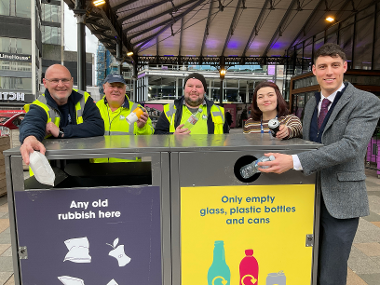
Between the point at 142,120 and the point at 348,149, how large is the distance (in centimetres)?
169

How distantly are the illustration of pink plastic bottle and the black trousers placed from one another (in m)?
0.41

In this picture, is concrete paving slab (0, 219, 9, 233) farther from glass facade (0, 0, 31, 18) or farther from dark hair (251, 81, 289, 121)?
glass facade (0, 0, 31, 18)

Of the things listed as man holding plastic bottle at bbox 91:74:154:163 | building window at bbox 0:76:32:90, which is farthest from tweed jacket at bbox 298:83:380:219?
building window at bbox 0:76:32:90

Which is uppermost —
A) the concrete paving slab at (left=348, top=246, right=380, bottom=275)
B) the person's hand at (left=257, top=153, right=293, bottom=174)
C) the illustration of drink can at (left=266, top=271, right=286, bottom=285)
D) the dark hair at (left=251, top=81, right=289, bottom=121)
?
the dark hair at (left=251, top=81, right=289, bottom=121)

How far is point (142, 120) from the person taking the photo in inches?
98.0

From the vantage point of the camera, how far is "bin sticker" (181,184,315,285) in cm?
138

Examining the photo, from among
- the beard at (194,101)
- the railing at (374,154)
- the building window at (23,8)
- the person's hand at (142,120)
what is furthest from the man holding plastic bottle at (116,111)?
the building window at (23,8)

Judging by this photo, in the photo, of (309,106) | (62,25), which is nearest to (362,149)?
(309,106)

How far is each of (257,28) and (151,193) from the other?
17125 mm

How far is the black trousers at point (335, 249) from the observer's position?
1.50 meters

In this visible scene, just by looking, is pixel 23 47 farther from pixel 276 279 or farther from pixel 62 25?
pixel 276 279

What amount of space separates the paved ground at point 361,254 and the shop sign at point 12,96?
77.2ft

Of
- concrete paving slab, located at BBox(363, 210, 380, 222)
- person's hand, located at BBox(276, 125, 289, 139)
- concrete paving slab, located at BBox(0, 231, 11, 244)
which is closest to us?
person's hand, located at BBox(276, 125, 289, 139)

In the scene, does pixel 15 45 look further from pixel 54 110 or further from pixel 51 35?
pixel 54 110
